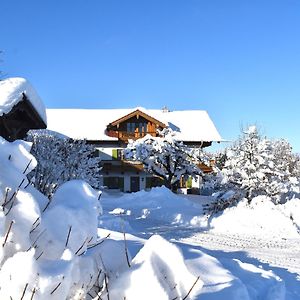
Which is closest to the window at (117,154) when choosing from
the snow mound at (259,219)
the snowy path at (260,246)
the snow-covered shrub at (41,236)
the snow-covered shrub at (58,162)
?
the snow-covered shrub at (58,162)

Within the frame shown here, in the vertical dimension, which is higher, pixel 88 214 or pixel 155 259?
pixel 88 214

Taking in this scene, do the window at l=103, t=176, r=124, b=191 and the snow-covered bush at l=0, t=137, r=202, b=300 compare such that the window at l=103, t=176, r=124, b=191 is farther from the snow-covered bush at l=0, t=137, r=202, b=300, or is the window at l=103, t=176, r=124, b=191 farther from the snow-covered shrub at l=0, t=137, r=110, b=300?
the snow-covered shrub at l=0, t=137, r=110, b=300

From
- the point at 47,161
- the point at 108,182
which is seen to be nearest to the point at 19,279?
the point at 47,161

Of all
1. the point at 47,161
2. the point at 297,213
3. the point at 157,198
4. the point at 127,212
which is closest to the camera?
the point at 47,161

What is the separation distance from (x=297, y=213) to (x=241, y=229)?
2717mm

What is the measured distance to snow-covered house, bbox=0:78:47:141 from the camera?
10891mm

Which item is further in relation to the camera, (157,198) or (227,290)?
(157,198)

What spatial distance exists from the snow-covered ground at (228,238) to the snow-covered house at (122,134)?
12.7 metres

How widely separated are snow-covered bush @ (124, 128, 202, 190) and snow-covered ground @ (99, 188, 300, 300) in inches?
168

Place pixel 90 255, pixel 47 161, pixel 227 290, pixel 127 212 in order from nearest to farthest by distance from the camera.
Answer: pixel 90 255, pixel 227 290, pixel 47 161, pixel 127 212

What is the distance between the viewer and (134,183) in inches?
1592

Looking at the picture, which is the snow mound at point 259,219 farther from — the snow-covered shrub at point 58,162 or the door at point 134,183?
the door at point 134,183

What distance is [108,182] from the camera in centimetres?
4041

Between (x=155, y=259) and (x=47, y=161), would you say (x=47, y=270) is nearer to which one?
(x=155, y=259)
